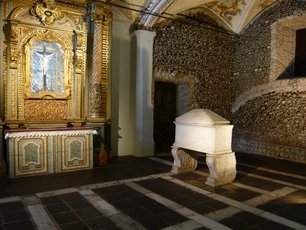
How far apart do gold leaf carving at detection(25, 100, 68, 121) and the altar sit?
0.51 m

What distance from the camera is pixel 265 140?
7219 mm

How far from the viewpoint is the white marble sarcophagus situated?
4.18 metres

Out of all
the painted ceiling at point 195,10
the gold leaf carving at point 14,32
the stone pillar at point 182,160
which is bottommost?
the stone pillar at point 182,160

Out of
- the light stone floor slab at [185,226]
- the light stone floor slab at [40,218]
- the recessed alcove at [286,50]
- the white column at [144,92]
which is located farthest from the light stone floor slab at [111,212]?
the recessed alcove at [286,50]

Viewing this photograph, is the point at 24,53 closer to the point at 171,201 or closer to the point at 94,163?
the point at 94,163

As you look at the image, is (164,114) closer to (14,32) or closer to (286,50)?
(286,50)

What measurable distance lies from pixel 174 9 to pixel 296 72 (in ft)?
12.4

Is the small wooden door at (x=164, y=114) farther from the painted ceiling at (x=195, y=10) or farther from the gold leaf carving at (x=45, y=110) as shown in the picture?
the gold leaf carving at (x=45, y=110)

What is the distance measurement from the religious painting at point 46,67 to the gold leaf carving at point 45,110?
0.22 metres

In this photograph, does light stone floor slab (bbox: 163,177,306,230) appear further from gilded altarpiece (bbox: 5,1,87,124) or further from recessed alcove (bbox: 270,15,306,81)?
recessed alcove (bbox: 270,15,306,81)

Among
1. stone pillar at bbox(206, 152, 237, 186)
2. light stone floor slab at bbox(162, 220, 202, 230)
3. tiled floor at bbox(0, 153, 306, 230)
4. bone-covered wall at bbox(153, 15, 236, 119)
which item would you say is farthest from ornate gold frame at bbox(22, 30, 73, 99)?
light stone floor slab at bbox(162, 220, 202, 230)

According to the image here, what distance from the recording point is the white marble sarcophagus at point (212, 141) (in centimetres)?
418

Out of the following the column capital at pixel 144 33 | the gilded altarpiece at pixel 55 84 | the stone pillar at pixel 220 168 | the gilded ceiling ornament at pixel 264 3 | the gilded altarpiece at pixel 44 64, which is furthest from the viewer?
the gilded ceiling ornament at pixel 264 3

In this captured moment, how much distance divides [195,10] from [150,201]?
577 centimetres
